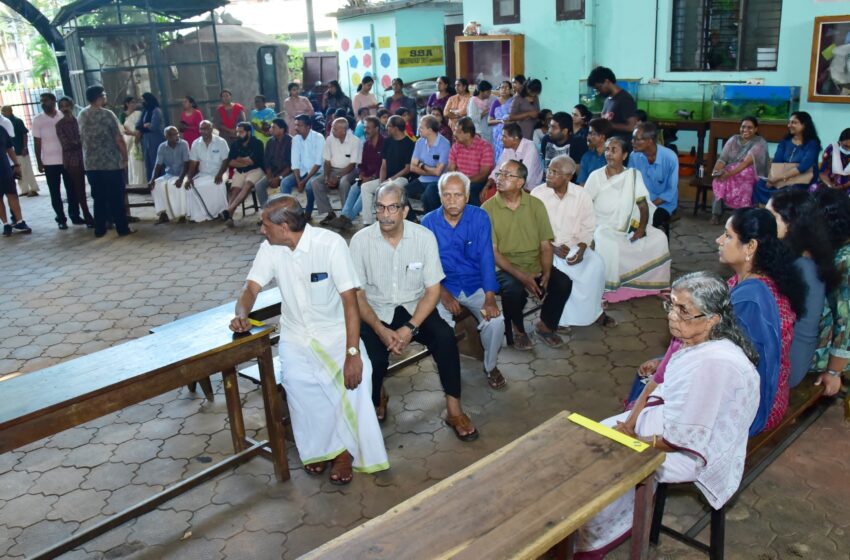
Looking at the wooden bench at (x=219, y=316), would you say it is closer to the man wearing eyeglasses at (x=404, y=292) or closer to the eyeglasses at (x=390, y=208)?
the man wearing eyeglasses at (x=404, y=292)

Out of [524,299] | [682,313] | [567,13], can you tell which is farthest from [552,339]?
[567,13]

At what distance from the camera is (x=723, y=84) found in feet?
29.1

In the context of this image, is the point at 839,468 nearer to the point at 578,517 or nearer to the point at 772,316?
the point at 772,316

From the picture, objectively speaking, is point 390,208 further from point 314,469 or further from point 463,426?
point 314,469

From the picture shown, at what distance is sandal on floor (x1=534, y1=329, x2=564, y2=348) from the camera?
5129 mm

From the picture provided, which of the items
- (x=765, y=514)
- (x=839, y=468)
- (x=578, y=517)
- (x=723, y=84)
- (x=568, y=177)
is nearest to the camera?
(x=578, y=517)

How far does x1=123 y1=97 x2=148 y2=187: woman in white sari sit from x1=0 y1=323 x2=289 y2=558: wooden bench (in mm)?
7727

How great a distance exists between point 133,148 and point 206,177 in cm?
217

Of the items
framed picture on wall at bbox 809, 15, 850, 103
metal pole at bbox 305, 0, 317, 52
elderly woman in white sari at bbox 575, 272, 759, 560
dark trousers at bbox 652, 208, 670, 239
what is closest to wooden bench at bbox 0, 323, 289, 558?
elderly woman in white sari at bbox 575, 272, 759, 560

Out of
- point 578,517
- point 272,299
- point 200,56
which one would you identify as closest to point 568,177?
point 272,299

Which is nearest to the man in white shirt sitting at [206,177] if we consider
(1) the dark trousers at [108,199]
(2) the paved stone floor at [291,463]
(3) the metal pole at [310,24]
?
(1) the dark trousers at [108,199]

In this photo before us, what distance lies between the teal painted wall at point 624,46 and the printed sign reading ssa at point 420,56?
293 centimetres

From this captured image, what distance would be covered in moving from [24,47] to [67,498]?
28.9m

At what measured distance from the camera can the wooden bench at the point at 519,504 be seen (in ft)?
6.81
